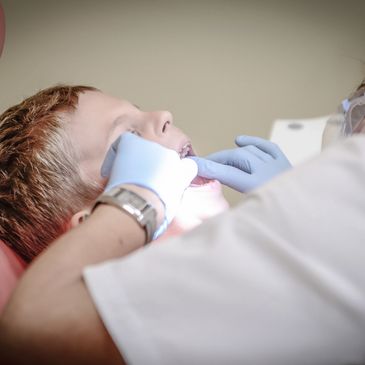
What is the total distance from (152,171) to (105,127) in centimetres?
36

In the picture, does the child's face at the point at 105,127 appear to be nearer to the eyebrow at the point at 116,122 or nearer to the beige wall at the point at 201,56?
the eyebrow at the point at 116,122

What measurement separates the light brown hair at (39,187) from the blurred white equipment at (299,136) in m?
0.86

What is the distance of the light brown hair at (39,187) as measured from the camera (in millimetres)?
1114

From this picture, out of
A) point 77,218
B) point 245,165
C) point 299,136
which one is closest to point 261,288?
point 77,218

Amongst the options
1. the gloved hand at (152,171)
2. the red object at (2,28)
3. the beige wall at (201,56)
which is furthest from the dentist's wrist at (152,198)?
the red object at (2,28)

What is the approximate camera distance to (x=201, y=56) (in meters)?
1.81

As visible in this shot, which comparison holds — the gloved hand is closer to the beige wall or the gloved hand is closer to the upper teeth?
the upper teeth

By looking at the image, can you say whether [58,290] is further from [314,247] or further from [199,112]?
[199,112]

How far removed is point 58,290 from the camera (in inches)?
23.1

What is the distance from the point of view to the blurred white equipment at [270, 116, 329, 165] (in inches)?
69.5

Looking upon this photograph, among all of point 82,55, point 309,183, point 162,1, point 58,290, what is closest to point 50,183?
point 58,290

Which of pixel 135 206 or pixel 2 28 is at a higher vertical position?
pixel 2 28

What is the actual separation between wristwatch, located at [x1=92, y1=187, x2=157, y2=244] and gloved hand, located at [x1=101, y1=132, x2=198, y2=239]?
85 mm

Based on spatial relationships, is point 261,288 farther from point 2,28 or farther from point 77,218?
point 2,28
